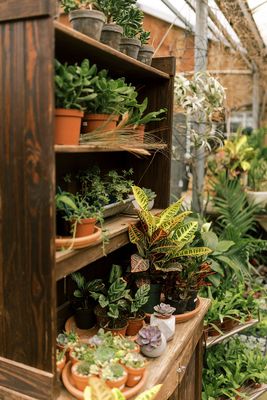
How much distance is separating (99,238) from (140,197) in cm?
40

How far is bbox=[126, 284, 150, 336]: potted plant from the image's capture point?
64.6 inches

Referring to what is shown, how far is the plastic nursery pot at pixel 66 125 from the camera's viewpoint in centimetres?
119

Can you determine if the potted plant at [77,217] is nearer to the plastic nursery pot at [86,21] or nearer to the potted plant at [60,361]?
the potted plant at [60,361]

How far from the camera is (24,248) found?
3.89 feet

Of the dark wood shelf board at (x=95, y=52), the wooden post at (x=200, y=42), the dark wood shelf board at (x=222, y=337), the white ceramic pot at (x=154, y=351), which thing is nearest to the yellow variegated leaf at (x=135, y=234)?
the white ceramic pot at (x=154, y=351)

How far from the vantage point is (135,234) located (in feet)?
5.57

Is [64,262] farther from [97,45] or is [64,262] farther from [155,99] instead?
[155,99]

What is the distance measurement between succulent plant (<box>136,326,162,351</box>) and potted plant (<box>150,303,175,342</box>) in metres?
0.11

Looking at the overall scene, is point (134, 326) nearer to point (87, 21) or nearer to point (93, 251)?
point (93, 251)

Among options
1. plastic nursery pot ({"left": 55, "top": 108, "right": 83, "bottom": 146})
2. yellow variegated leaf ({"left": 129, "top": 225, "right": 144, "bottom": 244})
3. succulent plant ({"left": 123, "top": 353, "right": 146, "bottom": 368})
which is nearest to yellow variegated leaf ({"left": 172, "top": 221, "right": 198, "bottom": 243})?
yellow variegated leaf ({"left": 129, "top": 225, "right": 144, "bottom": 244})

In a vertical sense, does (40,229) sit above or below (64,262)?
above

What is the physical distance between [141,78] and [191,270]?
0.98 meters

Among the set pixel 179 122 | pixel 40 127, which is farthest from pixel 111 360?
pixel 179 122

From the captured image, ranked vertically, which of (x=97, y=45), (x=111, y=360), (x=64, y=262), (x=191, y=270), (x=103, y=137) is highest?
(x=97, y=45)
